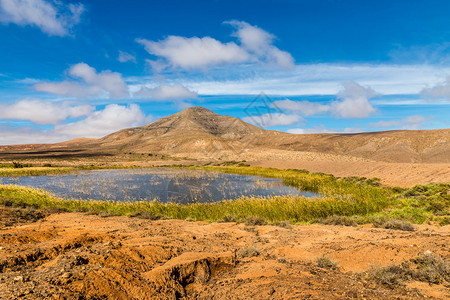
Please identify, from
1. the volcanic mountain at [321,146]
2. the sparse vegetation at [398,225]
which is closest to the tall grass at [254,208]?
the sparse vegetation at [398,225]

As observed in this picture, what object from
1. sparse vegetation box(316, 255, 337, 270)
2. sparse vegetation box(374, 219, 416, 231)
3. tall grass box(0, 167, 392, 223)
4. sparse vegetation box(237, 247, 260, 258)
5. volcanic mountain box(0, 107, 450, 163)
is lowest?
tall grass box(0, 167, 392, 223)

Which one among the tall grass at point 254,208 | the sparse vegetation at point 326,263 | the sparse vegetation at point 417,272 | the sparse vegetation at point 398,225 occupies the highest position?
the sparse vegetation at point 417,272

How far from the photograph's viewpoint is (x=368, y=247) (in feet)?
25.9

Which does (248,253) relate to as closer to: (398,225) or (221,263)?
(221,263)

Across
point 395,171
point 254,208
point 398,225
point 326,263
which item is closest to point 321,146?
point 395,171

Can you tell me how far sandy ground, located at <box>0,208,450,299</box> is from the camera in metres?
5.17

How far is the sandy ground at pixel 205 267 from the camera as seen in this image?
5168 mm

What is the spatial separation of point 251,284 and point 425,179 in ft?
85.3

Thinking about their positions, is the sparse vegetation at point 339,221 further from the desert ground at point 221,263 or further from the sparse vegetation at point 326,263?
the sparse vegetation at point 326,263

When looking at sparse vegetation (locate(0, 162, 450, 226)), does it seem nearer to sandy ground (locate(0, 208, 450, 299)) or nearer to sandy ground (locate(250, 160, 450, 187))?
sandy ground (locate(0, 208, 450, 299))

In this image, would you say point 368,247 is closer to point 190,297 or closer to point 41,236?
point 190,297

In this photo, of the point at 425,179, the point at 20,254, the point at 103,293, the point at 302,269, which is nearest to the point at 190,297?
the point at 103,293

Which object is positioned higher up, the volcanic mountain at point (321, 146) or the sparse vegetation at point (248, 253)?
the volcanic mountain at point (321, 146)

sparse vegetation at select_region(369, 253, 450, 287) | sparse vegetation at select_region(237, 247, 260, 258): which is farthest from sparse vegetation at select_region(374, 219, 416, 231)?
sparse vegetation at select_region(237, 247, 260, 258)
